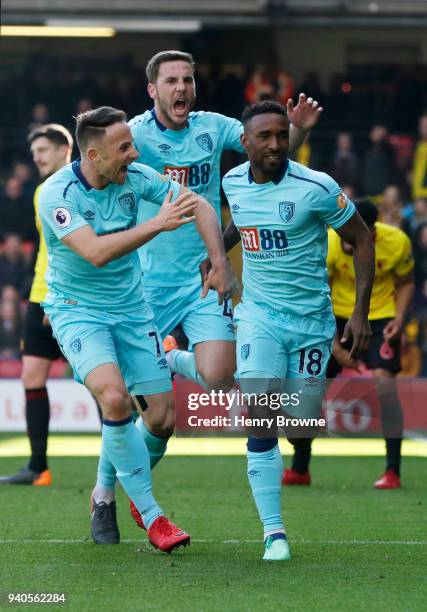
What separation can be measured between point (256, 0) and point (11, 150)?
4.16 meters

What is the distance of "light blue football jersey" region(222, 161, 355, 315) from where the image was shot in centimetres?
662

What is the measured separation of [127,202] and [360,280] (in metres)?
1.18

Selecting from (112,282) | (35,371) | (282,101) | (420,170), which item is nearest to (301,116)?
(112,282)

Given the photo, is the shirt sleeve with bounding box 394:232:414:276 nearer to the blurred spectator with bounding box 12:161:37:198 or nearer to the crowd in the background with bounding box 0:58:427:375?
the crowd in the background with bounding box 0:58:427:375

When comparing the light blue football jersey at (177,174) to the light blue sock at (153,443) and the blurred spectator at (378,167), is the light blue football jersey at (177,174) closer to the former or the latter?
the light blue sock at (153,443)

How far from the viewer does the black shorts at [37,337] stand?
31.2 ft

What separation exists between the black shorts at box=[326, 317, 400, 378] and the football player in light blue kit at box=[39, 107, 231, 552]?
116 inches

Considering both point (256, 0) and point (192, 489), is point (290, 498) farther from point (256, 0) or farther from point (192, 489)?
point (256, 0)

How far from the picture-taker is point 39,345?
9594mm

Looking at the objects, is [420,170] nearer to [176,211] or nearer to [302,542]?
[302,542]

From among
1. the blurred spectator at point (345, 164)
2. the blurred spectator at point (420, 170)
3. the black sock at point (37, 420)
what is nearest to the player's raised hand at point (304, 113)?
the black sock at point (37, 420)

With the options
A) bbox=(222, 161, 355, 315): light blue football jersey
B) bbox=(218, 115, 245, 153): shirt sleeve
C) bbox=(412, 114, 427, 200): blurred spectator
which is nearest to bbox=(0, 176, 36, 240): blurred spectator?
bbox=(412, 114, 427, 200): blurred spectator

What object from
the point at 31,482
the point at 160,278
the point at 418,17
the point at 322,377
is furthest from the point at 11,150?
the point at 322,377

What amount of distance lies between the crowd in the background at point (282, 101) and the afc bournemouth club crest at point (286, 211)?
33.6 ft
